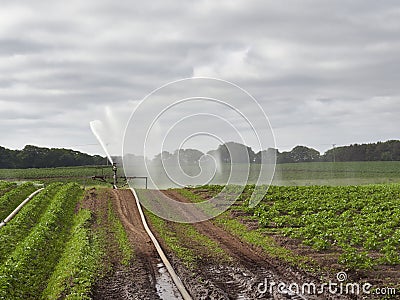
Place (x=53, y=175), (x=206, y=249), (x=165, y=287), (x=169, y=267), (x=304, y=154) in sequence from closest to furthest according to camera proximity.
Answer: (x=165, y=287) < (x=169, y=267) < (x=206, y=249) < (x=304, y=154) < (x=53, y=175)

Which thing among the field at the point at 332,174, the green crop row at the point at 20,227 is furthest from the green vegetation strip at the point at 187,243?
the field at the point at 332,174

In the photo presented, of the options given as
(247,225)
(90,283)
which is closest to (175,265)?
(90,283)

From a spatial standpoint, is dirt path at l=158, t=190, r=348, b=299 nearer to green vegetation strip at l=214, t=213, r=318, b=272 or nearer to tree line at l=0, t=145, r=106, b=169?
green vegetation strip at l=214, t=213, r=318, b=272

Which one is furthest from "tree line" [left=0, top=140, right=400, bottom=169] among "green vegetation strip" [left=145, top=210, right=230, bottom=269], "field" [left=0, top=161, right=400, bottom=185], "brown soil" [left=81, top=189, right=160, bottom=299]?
"brown soil" [left=81, top=189, right=160, bottom=299]

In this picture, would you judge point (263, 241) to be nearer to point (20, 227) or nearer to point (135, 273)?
point (135, 273)

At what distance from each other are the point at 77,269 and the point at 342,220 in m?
10.5

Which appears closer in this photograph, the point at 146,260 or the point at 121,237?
the point at 146,260

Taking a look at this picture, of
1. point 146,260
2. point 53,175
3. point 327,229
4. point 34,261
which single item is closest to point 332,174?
point 53,175

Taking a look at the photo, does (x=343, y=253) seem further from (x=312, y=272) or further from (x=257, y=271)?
(x=257, y=271)

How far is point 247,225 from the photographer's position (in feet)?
62.2

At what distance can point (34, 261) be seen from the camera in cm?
1279

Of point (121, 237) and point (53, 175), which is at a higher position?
point (53, 175)

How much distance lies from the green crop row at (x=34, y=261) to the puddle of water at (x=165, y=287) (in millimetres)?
2423

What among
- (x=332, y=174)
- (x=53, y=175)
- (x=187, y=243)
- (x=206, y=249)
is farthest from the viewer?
(x=53, y=175)
